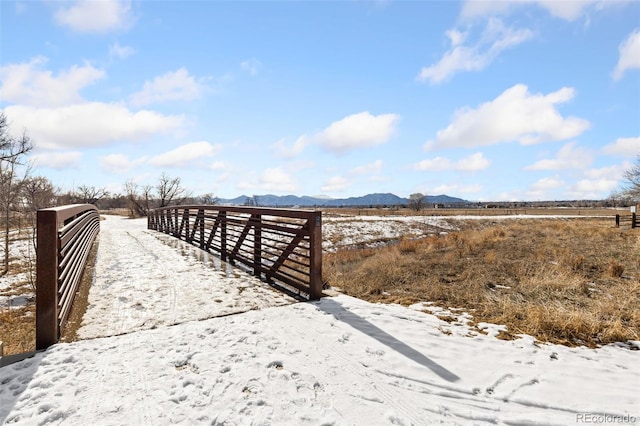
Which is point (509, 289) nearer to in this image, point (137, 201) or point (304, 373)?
point (304, 373)

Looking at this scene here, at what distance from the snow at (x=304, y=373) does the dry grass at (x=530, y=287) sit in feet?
1.69

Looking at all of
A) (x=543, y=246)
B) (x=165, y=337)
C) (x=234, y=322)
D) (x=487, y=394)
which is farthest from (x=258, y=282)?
(x=543, y=246)

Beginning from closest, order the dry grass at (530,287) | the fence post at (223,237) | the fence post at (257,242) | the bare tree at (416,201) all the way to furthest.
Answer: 1. the dry grass at (530,287)
2. the fence post at (257,242)
3. the fence post at (223,237)
4. the bare tree at (416,201)

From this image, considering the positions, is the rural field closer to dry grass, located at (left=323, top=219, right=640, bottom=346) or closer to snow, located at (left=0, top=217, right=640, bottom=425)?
dry grass, located at (left=323, top=219, right=640, bottom=346)

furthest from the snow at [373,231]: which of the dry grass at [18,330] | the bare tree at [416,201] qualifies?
the bare tree at [416,201]

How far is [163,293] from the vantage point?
18.6 feet

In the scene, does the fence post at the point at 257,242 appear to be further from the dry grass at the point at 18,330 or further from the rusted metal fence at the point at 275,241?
the dry grass at the point at 18,330

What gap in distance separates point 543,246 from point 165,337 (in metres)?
14.8

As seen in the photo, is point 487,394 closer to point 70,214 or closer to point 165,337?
point 165,337

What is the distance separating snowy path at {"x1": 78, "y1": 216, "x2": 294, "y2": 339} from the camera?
14.7ft

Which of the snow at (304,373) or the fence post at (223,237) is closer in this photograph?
the snow at (304,373)

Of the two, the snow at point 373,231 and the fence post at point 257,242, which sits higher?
the fence post at point 257,242

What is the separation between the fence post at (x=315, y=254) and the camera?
555 centimetres

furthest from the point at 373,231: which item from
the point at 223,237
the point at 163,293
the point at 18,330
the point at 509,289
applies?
the point at 18,330
